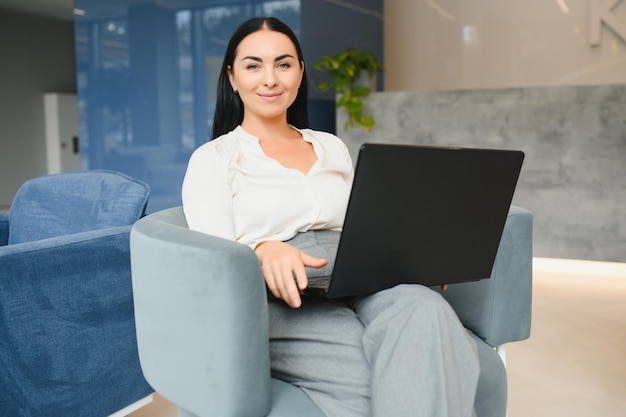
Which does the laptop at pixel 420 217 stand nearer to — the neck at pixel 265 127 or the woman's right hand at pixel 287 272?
the woman's right hand at pixel 287 272

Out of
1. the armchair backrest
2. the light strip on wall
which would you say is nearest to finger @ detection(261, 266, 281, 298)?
the armchair backrest

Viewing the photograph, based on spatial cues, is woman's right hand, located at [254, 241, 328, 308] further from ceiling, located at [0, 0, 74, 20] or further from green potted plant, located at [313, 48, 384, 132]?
ceiling, located at [0, 0, 74, 20]

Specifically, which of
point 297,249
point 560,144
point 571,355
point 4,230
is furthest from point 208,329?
point 560,144

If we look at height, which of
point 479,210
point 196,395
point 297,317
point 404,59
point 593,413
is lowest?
point 593,413

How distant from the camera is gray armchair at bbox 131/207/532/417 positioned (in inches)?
41.8

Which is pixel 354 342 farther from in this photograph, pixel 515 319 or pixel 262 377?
pixel 515 319

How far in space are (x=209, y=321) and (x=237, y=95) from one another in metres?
0.81

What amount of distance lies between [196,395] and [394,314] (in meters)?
0.40

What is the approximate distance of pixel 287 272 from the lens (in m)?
1.14

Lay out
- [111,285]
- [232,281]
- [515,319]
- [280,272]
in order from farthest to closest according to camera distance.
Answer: [111,285] → [515,319] → [280,272] → [232,281]

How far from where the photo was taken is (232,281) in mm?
1047

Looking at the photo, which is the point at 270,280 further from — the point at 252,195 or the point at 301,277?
the point at 252,195

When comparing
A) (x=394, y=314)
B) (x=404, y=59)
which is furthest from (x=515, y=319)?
(x=404, y=59)

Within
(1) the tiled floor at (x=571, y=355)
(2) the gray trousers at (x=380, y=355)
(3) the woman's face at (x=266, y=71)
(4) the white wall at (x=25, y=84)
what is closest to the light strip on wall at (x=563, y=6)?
(1) the tiled floor at (x=571, y=355)
